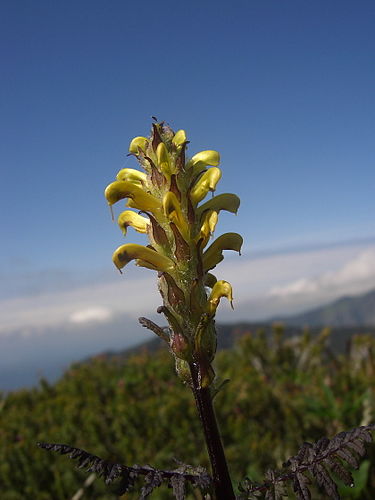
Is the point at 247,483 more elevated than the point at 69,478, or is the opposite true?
the point at 247,483

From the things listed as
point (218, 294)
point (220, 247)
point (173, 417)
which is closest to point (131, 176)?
point (220, 247)

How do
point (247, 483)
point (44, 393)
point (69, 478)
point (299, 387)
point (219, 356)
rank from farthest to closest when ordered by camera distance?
1. point (219, 356)
2. point (44, 393)
3. point (299, 387)
4. point (69, 478)
5. point (247, 483)

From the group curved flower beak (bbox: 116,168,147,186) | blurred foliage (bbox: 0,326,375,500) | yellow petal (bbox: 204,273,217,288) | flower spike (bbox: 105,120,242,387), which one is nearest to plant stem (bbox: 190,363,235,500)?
flower spike (bbox: 105,120,242,387)

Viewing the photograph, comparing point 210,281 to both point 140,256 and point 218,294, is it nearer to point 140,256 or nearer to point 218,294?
point 218,294

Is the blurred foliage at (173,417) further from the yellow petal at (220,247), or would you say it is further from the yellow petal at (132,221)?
the yellow petal at (132,221)

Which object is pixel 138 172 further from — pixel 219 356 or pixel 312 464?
pixel 219 356

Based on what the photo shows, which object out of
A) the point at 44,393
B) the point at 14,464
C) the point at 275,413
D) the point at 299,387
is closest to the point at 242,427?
the point at 275,413

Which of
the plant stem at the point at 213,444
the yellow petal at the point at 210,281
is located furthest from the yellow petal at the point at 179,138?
the plant stem at the point at 213,444
